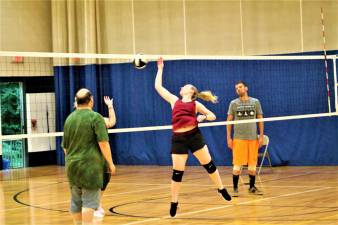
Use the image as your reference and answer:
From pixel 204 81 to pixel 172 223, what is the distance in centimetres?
867

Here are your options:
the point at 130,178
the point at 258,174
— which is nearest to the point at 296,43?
the point at 258,174

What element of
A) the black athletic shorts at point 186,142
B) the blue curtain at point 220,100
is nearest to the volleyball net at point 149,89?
the blue curtain at point 220,100

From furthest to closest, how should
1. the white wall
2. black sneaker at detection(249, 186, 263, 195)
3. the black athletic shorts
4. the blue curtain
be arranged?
1. the white wall
2. the blue curtain
3. black sneaker at detection(249, 186, 263, 195)
4. the black athletic shorts

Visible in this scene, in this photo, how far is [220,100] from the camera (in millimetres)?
17266

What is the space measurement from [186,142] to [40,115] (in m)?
11.5

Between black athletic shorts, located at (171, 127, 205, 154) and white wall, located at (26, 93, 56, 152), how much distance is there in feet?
36.9

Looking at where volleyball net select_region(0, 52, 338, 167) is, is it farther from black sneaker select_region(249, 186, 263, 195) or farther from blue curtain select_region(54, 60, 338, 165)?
black sneaker select_region(249, 186, 263, 195)

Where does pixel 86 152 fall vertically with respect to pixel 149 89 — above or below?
below

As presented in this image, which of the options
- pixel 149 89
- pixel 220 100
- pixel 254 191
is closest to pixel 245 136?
pixel 254 191

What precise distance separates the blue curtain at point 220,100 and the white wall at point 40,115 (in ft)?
1.12

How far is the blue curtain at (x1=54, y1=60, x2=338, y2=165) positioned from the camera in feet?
53.0

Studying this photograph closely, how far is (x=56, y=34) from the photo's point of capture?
778 inches

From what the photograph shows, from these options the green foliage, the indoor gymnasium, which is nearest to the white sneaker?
the indoor gymnasium

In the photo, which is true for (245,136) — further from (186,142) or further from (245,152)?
(186,142)
